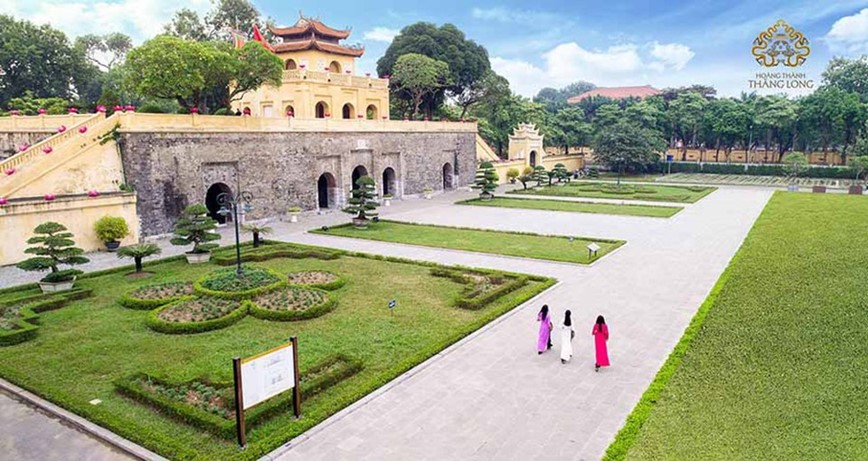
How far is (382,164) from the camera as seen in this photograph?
33594 mm

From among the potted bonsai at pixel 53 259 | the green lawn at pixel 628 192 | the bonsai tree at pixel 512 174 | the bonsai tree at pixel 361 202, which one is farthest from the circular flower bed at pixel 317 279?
the bonsai tree at pixel 512 174

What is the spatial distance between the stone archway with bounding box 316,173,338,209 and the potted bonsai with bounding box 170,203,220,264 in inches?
449

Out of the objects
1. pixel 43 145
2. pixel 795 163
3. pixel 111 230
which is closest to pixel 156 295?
pixel 111 230

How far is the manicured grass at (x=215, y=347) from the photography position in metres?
7.83

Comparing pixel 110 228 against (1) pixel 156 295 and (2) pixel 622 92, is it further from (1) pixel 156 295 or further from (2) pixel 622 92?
(2) pixel 622 92

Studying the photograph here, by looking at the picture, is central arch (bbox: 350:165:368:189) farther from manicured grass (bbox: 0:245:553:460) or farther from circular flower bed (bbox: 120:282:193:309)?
circular flower bed (bbox: 120:282:193:309)

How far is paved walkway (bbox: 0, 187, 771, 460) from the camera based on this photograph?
7461 millimetres

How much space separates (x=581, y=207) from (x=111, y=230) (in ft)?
72.5

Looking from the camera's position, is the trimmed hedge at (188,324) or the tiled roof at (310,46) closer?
the trimmed hedge at (188,324)

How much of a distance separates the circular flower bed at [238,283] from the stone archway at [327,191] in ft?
48.1

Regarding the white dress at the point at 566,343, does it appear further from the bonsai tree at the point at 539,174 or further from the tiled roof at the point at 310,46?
the bonsai tree at the point at 539,174

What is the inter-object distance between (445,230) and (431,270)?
284 inches

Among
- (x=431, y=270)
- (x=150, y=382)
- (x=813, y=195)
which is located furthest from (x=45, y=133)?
(x=813, y=195)

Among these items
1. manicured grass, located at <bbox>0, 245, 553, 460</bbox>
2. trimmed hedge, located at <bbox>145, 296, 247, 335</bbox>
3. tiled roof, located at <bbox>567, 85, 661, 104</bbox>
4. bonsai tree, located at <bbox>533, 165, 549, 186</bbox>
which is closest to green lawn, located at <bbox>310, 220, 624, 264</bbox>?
manicured grass, located at <bbox>0, 245, 553, 460</bbox>
